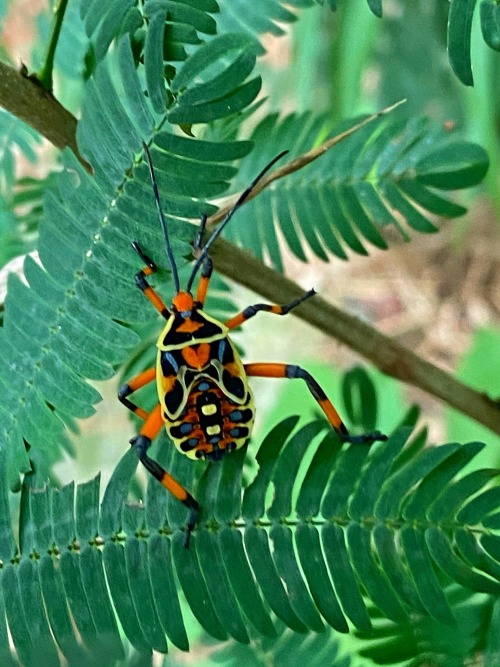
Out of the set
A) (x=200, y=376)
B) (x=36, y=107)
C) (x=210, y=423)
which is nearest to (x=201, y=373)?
(x=200, y=376)

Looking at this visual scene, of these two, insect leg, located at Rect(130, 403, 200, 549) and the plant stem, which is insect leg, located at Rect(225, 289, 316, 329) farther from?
the plant stem

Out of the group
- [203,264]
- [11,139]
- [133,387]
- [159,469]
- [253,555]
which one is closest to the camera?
[253,555]

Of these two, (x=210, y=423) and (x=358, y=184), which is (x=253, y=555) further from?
(x=358, y=184)

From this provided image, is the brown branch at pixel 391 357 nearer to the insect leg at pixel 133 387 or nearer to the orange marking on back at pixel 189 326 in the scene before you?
the orange marking on back at pixel 189 326

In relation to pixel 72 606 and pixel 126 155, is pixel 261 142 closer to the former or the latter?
pixel 126 155

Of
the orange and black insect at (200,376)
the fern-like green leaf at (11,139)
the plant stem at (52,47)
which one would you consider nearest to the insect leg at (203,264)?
the orange and black insect at (200,376)
